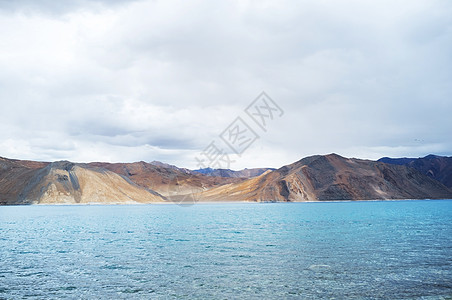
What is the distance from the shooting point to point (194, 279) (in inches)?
869

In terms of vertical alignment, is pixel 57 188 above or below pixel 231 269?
above

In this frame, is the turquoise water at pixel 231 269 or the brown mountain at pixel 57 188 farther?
the brown mountain at pixel 57 188

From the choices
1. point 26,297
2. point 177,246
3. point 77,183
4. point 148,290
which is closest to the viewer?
point 26,297

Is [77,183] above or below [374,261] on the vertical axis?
above

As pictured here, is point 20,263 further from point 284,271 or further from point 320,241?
point 320,241

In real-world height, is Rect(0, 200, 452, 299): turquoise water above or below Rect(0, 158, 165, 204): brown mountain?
below

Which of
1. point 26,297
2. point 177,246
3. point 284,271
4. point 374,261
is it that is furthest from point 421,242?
point 26,297

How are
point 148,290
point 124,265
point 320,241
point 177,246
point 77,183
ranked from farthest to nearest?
point 77,183 → point 320,241 → point 177,246 → point 124,265 → point 148,290

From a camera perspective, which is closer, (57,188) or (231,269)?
(231,269)

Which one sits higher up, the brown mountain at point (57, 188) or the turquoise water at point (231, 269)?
the brown mountain at point (57, 188)

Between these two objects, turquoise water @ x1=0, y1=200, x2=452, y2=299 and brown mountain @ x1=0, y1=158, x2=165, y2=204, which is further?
brown mountain @ x1=0, y1=158, x2=165, y2=204

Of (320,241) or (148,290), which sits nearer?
(148,290)

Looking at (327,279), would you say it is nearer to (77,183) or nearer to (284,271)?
(284,271)

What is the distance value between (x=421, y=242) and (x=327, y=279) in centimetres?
2015
